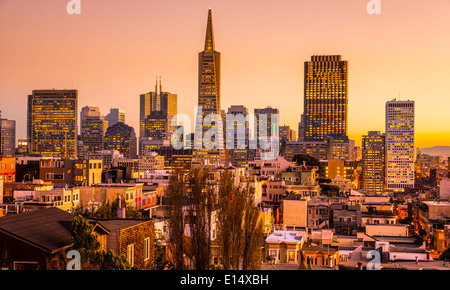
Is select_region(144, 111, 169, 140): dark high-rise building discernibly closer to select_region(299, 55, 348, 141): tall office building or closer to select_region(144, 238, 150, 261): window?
select_region(299, 55, 348, 141): tall office building

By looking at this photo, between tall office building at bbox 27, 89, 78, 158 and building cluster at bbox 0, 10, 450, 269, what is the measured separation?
192mm

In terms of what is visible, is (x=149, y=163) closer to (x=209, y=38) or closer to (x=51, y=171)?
(x=209, y=38)

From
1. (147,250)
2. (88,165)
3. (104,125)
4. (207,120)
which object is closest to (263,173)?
(88,165)

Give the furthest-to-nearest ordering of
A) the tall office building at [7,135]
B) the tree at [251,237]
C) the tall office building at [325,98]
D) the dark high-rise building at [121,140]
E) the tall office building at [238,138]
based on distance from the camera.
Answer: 1. the tall office building at [325,98]
2. the dark high-rise building at [121,140]
3. the tall office building at [238,138]
4. the tall office building at [7,135]
5. the tree at [251,237]

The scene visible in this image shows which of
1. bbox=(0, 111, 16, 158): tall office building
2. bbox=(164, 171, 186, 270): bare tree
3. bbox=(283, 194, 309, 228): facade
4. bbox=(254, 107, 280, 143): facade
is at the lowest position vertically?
bbox=(283, 194, 309, 228): facade

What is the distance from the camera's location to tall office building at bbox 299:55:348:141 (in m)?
129

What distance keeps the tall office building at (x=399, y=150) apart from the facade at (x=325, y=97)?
4525cm

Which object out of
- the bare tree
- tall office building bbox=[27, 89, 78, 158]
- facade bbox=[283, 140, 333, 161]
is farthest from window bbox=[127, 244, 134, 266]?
facade bbox=[283, 140, 333, 161]

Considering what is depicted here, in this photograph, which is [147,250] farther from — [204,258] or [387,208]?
[387,208]

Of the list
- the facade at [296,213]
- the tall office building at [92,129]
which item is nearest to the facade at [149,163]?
the tall office building at [92,129]

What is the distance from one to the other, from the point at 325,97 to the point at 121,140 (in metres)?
50.1

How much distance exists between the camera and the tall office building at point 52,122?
225 feet

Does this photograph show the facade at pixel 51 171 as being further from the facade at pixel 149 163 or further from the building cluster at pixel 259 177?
the facade at pixel 149 163

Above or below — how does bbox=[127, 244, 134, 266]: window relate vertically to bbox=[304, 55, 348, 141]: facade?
below
